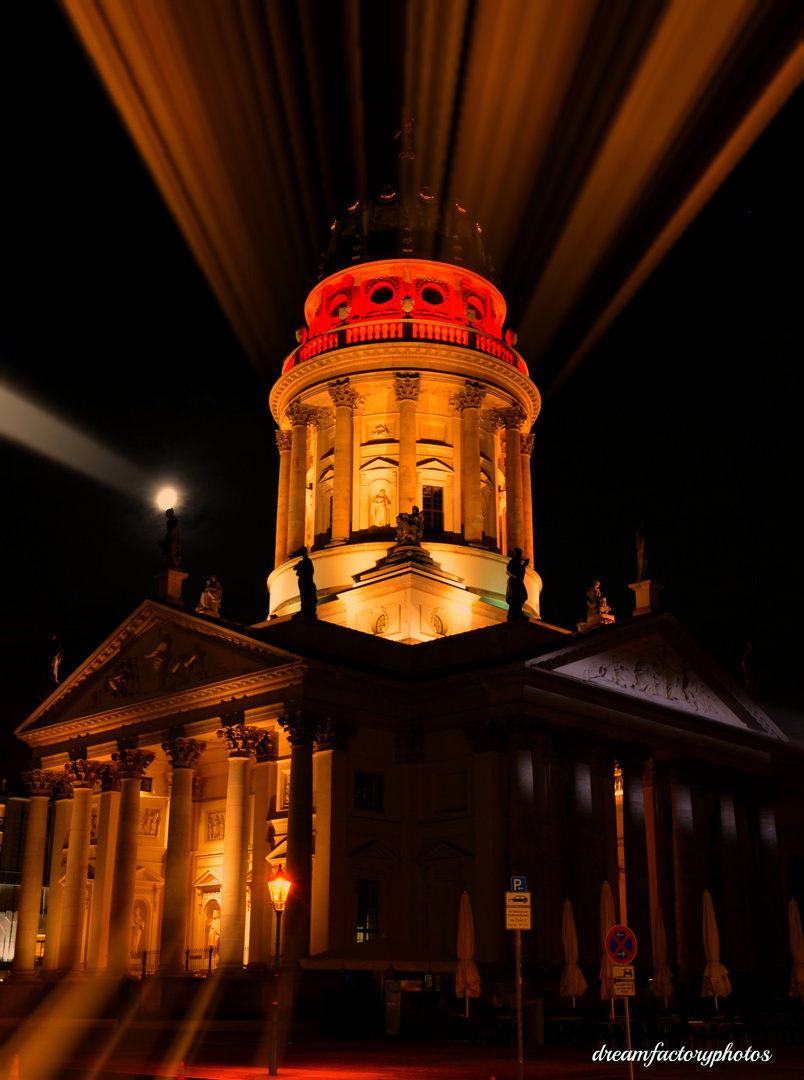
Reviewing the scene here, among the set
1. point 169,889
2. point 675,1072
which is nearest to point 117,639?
point 169,889

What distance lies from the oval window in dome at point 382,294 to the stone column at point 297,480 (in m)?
7.19

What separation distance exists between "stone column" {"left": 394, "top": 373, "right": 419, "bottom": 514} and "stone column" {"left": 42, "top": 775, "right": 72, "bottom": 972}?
67.4 feet

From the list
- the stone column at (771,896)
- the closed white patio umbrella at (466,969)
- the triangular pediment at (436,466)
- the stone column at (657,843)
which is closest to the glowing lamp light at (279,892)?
the closed white patio umbrella at (466,969)

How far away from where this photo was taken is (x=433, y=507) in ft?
200

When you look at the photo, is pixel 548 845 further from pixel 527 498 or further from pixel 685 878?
pixel 527 498

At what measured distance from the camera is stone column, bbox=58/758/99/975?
4981 centimetres

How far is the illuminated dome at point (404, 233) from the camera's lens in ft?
219

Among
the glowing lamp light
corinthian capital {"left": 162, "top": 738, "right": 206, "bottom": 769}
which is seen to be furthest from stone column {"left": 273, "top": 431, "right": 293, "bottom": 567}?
the glowing lamp light

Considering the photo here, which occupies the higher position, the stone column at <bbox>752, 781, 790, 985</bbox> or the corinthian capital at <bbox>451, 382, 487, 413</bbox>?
the corinthian capital at <bbox>451, 382, 487, 413</bbox>

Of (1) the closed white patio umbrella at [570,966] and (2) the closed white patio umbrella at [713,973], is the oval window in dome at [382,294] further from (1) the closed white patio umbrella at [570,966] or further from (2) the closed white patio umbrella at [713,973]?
(2) the closed white patio umbrella at [713,973]

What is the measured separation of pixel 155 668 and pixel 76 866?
9309mm

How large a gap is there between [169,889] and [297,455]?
1013 inches

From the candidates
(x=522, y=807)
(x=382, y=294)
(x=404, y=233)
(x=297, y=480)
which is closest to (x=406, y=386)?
(x=382, y=294)

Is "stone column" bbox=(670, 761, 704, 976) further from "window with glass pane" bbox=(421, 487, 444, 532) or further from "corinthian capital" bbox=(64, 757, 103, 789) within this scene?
"corinthian capital" bbox=(64, 757, 103, 789)
